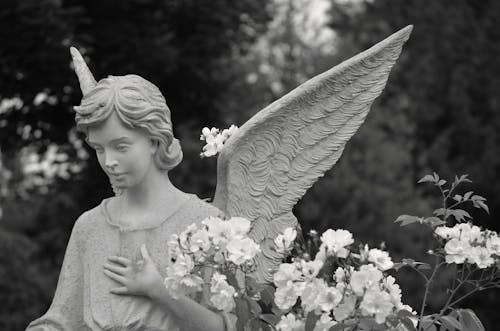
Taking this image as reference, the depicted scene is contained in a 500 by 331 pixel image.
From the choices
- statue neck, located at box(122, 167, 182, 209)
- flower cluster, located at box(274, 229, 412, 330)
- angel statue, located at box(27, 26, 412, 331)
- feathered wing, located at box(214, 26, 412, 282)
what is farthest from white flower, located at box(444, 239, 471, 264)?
statue neck, located at box(122, 167, 182, 209)

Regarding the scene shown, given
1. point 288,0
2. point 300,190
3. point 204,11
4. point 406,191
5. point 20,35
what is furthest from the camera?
point 288,0

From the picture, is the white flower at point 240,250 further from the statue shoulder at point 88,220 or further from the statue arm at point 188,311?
the statue shoulder at point 88,220

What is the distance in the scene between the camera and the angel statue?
5.27m

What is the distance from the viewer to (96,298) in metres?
5.36

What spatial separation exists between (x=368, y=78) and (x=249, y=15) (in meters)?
9.95

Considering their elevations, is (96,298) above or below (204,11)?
above

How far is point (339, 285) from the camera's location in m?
4.80

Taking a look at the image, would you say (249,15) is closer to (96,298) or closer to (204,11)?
(204,11)

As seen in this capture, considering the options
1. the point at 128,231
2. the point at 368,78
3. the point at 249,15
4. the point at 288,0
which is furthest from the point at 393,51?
the point at 288,0

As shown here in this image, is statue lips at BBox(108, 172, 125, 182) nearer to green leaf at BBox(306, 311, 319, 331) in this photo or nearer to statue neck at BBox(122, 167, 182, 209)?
statue neck at BBox(122, 167, 182, 209)

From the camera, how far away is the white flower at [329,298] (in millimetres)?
4750

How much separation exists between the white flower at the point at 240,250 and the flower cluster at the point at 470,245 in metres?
0.88

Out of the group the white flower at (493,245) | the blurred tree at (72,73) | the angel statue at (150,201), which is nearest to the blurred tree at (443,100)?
the blurred tree at (72,73)

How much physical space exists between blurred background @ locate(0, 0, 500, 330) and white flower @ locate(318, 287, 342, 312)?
9531mm
